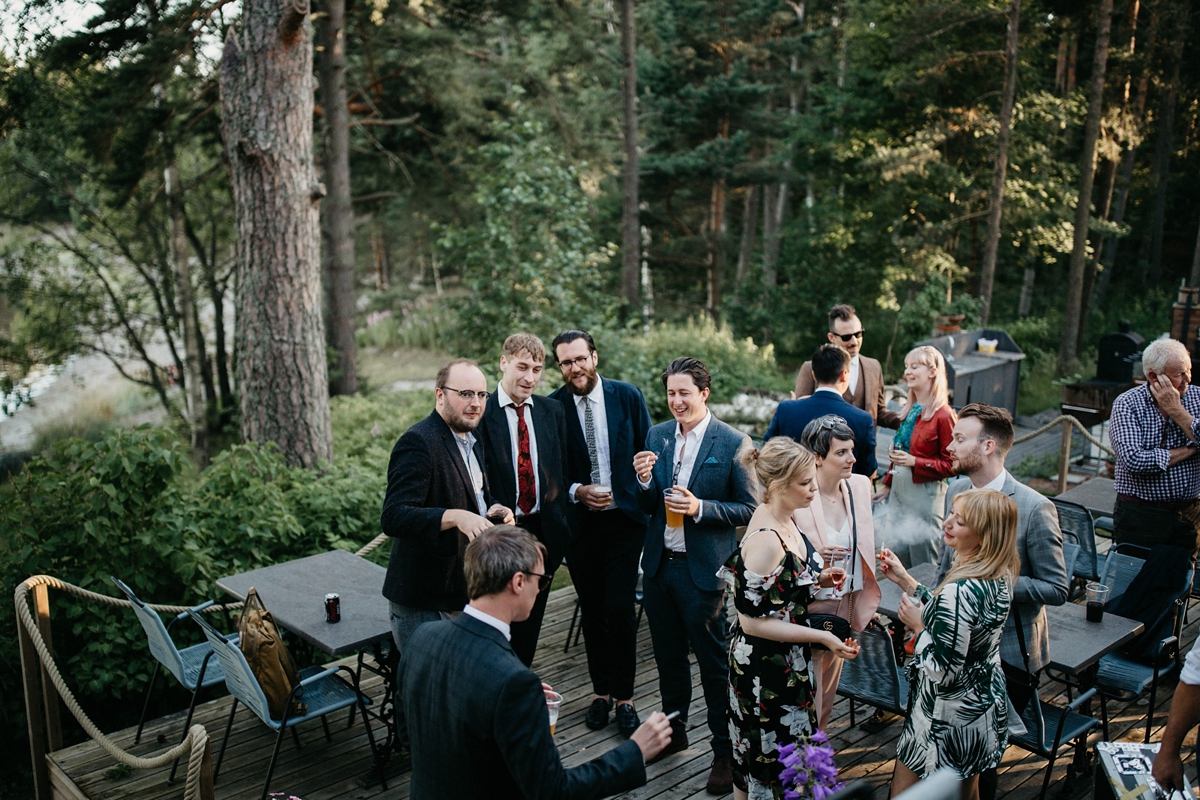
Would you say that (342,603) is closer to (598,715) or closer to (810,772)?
(598,715)

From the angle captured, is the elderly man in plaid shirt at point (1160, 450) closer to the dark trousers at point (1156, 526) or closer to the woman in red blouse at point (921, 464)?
the dark trousers at point (1156, 526)

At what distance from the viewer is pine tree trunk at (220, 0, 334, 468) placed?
6848mm


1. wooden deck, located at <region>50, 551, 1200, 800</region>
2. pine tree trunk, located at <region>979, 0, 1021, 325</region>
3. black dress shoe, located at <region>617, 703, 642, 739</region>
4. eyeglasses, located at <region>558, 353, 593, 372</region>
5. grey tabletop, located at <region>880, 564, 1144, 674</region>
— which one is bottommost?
wooden deck, located at <region>50, 551, 1200, 800</region>

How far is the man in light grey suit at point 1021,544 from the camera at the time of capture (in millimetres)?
3199

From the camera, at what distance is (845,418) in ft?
14.2

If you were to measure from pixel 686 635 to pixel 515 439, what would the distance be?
4.10 feet

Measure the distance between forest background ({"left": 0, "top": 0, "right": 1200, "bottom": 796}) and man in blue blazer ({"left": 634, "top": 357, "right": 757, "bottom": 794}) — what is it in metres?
3.02

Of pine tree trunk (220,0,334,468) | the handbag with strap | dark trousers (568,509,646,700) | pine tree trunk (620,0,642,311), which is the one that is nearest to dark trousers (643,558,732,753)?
dark trousers (568,509,646,700)

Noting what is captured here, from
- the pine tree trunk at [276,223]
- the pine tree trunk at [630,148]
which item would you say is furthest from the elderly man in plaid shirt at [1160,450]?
the pine tree trunk at [630,148]

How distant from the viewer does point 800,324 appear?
20.4m

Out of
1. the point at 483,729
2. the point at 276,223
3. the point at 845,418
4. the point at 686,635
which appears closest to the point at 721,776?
the point at 686,635

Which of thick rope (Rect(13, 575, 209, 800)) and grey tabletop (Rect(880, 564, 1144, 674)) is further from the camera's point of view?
grey tabletop (Rect(880, 564, 1144, 674))

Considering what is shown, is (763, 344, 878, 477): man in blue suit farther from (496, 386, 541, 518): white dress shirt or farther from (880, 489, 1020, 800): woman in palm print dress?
(880, 489, 1020, 800): woman in palm print dress

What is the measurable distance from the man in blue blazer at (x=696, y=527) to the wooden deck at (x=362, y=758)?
1.84ft
